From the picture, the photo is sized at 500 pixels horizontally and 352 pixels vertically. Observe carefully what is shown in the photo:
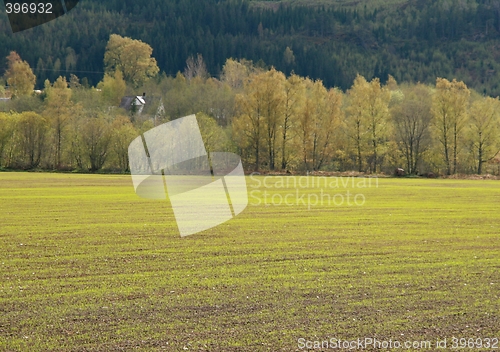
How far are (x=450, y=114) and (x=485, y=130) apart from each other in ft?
15.7

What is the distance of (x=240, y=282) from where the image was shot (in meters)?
14.8

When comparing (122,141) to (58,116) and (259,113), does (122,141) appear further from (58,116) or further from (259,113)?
(259,113)

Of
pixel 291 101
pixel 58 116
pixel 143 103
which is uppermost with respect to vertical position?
pixel 291 101

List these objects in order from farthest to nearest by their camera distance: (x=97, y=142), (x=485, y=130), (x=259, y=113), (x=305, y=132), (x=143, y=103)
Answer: (x=143, y=103) → (x=305, y=132) → (x=485, y=130) → (x=259, y=113) → (x=97, y=142)

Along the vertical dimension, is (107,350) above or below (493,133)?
above

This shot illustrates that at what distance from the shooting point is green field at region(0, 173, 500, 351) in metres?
10.8

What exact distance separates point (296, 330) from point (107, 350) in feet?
10.6

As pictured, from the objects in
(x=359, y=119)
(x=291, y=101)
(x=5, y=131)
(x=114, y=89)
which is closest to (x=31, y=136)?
(x=5, y=131)

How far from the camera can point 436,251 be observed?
778 inches

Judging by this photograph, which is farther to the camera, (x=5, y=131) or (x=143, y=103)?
(x=143, y=103)

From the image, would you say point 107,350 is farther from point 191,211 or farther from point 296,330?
point 191,211

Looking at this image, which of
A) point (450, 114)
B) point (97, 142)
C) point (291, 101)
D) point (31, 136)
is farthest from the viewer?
point (450, 114)

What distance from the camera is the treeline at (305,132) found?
7969 cm

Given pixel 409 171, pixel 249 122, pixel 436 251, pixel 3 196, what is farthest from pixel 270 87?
pixel 436 251
